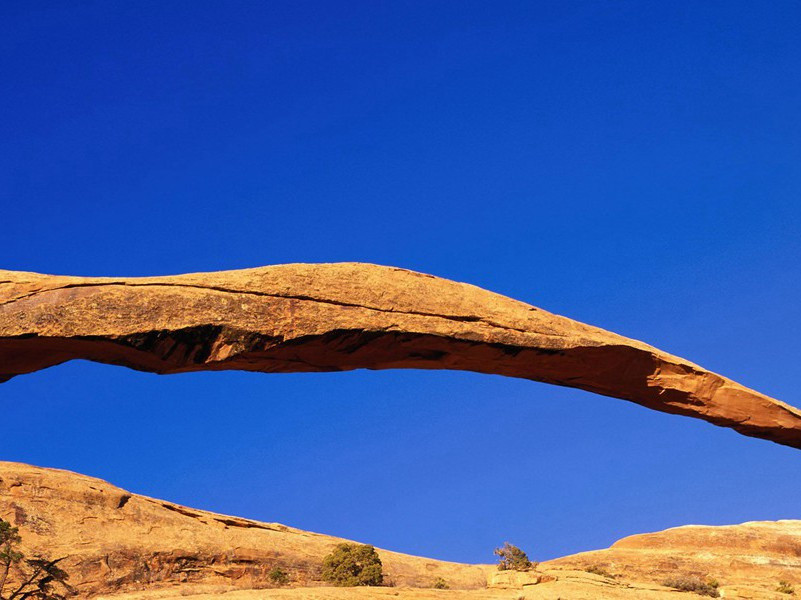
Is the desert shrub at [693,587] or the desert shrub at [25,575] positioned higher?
the desert shrub at [693,587]

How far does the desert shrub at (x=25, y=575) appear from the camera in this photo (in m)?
21.8

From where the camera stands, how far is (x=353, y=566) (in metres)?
27.0

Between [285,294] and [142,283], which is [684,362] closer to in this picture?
[285,294]

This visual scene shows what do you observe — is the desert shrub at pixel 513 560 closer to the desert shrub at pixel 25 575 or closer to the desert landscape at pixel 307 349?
the desert landscape at pixel 307 349

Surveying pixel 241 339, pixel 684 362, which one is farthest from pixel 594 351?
pixel 241 339

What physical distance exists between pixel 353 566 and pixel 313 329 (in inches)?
438

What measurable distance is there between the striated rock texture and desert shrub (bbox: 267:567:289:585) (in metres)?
10.1

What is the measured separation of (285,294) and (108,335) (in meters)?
2.90

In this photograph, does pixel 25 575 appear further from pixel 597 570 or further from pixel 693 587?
pixel 693 587

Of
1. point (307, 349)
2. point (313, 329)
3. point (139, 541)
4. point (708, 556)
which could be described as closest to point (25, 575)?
point (139, 541)

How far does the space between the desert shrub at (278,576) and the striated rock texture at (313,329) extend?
10.1 metres

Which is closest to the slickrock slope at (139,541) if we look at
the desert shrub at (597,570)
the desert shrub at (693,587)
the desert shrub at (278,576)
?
the desert shrub at (278,576)

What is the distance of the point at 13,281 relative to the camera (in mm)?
17672

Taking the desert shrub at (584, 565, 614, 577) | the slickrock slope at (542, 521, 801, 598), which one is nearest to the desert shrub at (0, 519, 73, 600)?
the desert shrub at (584, 565, 614, 577)
